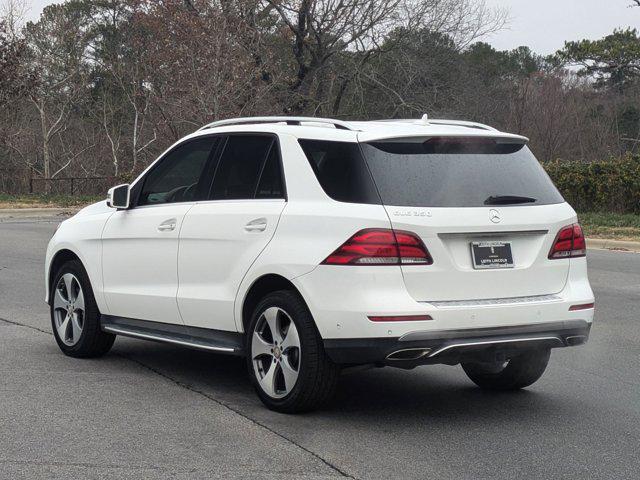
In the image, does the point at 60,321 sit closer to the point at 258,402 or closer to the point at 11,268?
the point at 258,402

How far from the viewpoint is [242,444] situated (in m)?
5.67

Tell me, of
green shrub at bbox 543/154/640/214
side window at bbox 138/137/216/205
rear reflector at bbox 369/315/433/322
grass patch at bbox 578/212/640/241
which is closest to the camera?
rear reflector at bbox 369/315/433/322

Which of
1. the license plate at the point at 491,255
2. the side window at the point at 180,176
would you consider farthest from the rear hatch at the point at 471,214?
the side window at the point at 180,176

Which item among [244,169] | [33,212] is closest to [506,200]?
[244,169]

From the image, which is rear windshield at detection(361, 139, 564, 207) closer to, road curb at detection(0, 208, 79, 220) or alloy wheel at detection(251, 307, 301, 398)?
alloy wheel at detection(251, 307, 301, 398)

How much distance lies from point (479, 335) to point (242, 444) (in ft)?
4.74

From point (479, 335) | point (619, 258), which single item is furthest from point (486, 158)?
point (619, 258)

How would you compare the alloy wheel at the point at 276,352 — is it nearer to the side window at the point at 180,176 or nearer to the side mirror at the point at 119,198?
the side window at the point at 180,176

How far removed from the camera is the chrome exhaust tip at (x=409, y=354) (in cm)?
589

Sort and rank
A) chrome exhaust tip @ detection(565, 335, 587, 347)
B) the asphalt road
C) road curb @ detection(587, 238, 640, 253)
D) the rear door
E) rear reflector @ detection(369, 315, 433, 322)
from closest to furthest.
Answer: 1. the asphalt road
2. rear reflector @ detection(369, 315, 433, 322)
3. chrome exhaust tip @ detection(565, 335, 587, 347)
4. the rear door
5. road curb @ detection(587, 238, 640, 253)

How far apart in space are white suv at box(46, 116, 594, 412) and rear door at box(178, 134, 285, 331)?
12 mm

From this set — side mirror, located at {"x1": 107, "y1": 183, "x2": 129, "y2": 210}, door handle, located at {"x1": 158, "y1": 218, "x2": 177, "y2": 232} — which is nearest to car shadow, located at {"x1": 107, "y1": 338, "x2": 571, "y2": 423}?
door handle, located at {"x1": 158, "y1": 218, "x2": 177, "y2": 232}

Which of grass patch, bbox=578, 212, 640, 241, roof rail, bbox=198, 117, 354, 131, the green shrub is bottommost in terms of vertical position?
grass patch, bbox=578, 212, 640, 241

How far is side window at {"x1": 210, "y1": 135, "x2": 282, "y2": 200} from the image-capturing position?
683 centimetres
